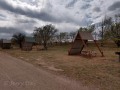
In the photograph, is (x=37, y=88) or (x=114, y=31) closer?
(x=37, y=88)

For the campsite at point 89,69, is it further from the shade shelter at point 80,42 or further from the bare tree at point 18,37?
the bare tree at point 18,37

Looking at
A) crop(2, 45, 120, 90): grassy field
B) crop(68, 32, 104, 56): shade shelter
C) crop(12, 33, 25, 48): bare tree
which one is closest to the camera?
crop(2, 45, 120, 90): grassy field

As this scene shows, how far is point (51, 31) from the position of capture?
49844 mm

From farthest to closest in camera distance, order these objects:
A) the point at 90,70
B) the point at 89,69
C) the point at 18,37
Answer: the point at 18,37 → the point at 89,69 → the point at 90,70

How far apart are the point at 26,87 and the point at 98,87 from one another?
2859mm

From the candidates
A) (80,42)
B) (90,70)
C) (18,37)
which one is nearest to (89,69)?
(90,70)

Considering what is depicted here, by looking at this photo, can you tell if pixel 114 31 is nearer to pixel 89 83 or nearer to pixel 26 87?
pixel 89 83

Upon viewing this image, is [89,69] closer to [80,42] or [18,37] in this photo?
[80,42]

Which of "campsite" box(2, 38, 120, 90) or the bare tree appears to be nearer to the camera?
"campsite" box(2, 38, 120, 90)

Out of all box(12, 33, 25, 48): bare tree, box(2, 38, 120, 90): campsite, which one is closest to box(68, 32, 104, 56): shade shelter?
box(2, 38, 120, 90): campsite

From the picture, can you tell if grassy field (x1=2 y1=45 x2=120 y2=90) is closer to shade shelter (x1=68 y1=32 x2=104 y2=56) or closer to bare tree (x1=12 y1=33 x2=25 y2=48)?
shade shelter (x1=68 y1=32 x2=104 y2=56)

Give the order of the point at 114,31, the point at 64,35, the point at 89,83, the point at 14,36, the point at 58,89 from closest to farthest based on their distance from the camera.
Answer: the point at 58,89, the point at 89,83, the point at 114,31, the point at 14,36, the point at 64,35

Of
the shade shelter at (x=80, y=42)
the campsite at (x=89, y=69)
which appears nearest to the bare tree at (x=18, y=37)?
the shade shelter at (x=80, y=42)

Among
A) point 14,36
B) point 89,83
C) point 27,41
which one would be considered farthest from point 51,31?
point 89,83
